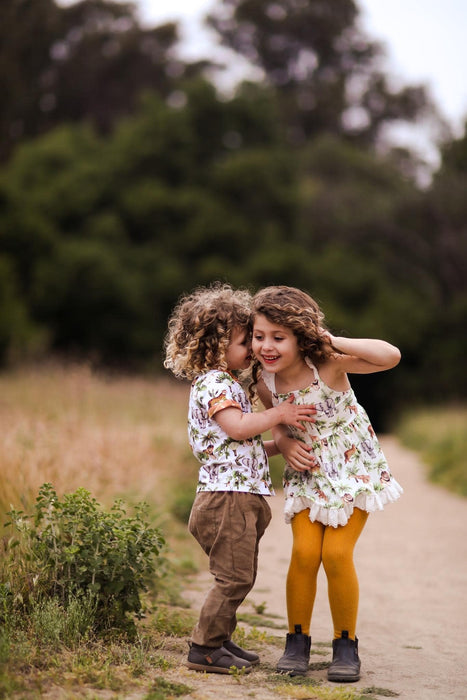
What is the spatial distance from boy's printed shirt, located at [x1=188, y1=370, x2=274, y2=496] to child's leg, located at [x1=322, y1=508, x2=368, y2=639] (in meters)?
0.34

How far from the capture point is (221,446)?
3.52 metres

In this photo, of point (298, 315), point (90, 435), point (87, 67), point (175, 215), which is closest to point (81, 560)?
point (298, 315)

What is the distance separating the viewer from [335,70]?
3594cm

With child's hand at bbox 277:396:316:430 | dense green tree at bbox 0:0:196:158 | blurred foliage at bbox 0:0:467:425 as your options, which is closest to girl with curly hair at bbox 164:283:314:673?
child's hand at bbox 277:396:316:430

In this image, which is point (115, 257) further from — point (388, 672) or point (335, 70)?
point (335, 70)

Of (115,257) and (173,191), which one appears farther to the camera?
(173,191)

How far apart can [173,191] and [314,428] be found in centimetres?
1890

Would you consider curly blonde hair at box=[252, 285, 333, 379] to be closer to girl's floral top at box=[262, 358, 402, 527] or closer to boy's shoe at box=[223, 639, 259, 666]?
girl's floral top at box=[262, 358, 402, 527]

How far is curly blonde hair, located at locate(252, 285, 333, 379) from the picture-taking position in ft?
11.6

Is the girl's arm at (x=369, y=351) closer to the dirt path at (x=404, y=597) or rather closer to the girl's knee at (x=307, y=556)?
the girl's knee at (x=307, y=556)

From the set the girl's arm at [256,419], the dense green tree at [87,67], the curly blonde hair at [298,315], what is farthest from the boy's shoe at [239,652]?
the dense green tree at [87,67]

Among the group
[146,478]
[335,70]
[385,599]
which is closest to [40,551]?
[385,599]

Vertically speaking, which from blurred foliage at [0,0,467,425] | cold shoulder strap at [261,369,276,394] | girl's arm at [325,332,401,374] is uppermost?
blurred foliage at [0,0,467,425]

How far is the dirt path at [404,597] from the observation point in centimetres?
365
